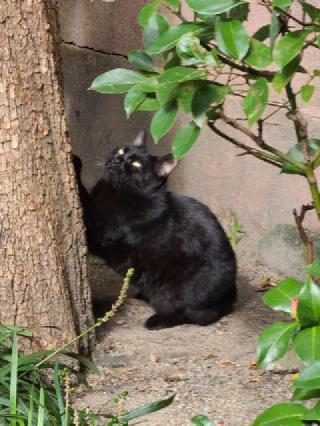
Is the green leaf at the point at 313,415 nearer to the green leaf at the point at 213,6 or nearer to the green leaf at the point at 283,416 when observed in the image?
the green leaf at the point at 283,416

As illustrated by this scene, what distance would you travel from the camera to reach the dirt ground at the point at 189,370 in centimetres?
304

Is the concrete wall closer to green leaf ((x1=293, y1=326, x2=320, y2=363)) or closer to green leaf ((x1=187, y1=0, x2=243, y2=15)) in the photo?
green leaf ((x1=187, y1=0, x2=243, y2=15))

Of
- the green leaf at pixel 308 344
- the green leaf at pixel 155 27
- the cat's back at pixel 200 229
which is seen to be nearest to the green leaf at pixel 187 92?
the green leaf at pixel 155 27

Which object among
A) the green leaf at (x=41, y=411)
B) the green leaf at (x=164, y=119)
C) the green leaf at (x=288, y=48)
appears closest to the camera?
the green leaf at (x=288, y=48)

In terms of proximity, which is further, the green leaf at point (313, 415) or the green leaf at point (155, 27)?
the green leaf at point (155, 27)

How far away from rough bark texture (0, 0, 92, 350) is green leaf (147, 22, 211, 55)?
1.00 metres

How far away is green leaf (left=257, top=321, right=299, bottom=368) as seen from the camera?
1.68 m

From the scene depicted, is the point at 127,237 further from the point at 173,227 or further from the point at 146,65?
the point at 146,65

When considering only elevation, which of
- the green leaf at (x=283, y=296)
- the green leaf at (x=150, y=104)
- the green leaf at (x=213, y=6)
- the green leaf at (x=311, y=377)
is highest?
the green leaf at (x=213, y=6)

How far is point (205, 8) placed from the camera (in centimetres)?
175

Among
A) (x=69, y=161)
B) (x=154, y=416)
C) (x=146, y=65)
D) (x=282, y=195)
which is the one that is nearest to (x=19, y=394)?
(x=154, y=416)

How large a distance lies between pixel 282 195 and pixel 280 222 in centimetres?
17

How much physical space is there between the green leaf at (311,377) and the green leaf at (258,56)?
680 mm

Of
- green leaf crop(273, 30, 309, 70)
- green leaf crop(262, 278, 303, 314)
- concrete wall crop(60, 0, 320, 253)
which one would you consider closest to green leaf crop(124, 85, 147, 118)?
green leaf crop(273, 30, 309, 70)
